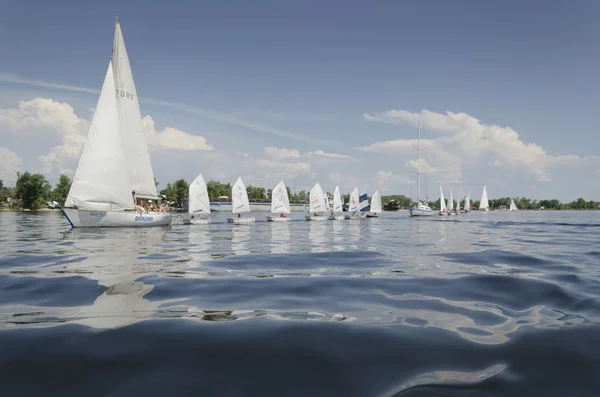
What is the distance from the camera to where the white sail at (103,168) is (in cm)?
3462

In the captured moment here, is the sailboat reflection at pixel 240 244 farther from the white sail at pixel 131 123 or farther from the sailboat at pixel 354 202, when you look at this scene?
the sailboat at pixel 354 202

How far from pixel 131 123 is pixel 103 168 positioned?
34.0 feet

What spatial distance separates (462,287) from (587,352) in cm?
422

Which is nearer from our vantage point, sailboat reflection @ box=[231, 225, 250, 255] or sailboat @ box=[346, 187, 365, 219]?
sailboat reflection @ box=[231, 225, 250, 255]

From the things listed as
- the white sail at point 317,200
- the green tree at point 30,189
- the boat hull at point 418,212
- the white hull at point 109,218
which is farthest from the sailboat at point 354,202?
the green tree at point 30,189

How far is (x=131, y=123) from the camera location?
144 ft

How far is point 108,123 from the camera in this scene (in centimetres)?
3641

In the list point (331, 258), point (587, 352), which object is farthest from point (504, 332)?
point (331, 258)

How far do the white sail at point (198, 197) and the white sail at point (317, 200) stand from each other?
25033 millimetres

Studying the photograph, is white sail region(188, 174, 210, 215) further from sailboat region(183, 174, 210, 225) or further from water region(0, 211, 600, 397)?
water region(0, 211, 600, 397)

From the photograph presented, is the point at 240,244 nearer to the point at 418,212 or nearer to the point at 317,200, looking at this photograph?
the point at 317,200

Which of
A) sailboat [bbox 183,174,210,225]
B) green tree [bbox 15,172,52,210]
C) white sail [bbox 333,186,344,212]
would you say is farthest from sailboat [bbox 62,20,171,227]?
green tree [bbox 15,172,52,210]

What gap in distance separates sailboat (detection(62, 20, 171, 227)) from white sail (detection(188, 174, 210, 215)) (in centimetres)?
1313

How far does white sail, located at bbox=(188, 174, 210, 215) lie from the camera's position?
56125mm
